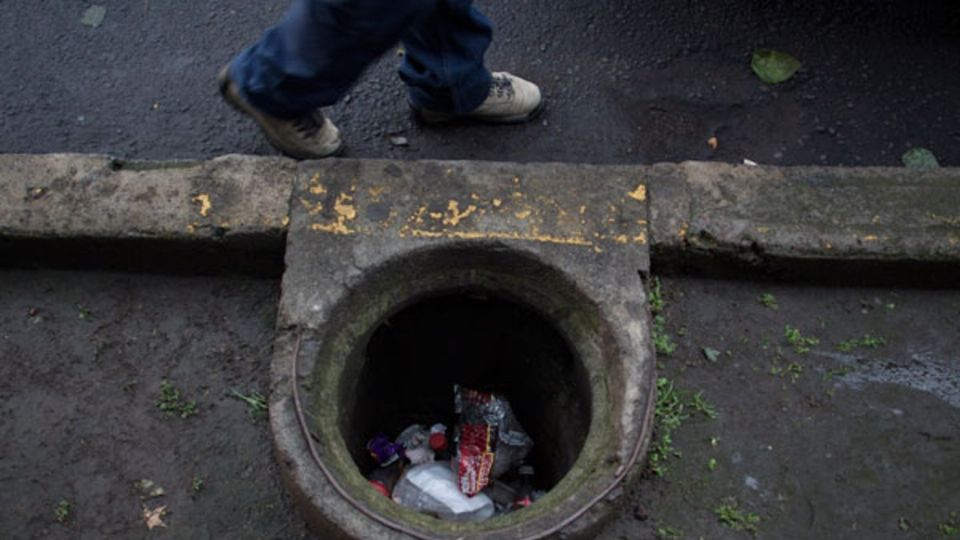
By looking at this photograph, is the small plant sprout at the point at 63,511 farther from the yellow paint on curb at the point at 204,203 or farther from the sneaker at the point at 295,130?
the sneaker at the point at 295,130

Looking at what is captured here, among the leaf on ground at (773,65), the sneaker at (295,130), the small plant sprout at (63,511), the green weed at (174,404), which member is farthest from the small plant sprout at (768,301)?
the small plant sprout at (63,511)

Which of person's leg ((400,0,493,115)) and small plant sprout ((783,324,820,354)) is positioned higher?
person's leg ((400,0,493,115))

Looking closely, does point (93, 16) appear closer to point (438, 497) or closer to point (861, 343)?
point (438, 497)

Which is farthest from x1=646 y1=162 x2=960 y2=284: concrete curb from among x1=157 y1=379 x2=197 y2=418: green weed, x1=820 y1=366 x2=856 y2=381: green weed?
x1=157 y1=379 x2=197 y2=418: green weed

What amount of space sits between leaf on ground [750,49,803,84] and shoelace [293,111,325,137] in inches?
67.6

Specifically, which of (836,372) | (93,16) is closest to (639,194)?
(836,372)

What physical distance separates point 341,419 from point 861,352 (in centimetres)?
146

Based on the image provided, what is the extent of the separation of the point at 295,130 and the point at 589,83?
121 cm

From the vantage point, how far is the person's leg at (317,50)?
2.13 metres

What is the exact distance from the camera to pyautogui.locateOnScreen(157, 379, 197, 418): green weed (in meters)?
2.38

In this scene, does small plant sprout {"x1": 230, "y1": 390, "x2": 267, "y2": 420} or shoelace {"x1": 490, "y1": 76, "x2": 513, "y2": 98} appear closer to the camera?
small plant sprout {"x1": 230, "y1": 390, "x2": 267, "y2": 420}

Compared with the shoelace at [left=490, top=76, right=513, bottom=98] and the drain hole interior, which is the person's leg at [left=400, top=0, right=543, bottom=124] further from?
the drain hole interior

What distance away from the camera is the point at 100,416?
2.38 meters

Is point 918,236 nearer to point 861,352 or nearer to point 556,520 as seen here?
point 861,352
